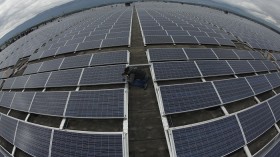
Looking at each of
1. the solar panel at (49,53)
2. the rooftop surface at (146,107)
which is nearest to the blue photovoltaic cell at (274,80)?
the rooftop surface at (146,107)

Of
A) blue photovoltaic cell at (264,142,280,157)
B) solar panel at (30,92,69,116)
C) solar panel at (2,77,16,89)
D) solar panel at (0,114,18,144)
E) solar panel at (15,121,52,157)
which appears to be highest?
solar panel at (2,77,16,89)

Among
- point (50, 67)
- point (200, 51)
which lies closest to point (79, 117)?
point (50, 67)

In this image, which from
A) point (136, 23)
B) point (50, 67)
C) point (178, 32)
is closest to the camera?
point (50, 67)

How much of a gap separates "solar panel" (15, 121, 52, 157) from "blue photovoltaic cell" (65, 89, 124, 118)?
2.17 metres

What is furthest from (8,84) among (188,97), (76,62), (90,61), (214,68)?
(214,68)

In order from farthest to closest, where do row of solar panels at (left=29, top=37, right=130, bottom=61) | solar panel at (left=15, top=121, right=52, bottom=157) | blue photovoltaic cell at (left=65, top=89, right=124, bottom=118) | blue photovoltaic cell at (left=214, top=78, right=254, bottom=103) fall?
row of solar panels at (left=29, top=37, right=130, bottom=61)
blue photovoltaic cell at (left=214, top=78, right=254, bottom=103)
blue photovoltaic cell at (left=65, top=89, right=124, bottom=118)
solar panel at (left=15, top=121, right=52, bottom=157)

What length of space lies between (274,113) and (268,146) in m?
3.81

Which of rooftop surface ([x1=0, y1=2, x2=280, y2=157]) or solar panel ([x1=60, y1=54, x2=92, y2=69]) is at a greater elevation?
solar panel ([x1=60, y1=54, x2=92, y2=69])

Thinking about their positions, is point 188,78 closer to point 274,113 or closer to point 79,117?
point 274,113

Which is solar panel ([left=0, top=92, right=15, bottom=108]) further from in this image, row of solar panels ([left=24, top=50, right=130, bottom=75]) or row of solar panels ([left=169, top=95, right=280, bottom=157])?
row of solar panels ([left=169, top=95, right=280, bottom=157])

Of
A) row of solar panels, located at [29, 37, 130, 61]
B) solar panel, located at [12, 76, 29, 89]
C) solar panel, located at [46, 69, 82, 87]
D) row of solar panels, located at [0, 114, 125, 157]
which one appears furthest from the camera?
row of solar panels, located at [29, 37, 130, 61]

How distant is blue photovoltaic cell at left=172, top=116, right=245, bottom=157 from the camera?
14.1 m

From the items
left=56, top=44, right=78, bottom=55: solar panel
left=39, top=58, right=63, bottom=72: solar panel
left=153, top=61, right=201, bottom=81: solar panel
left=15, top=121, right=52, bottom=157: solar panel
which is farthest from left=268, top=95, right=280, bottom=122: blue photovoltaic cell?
left=56, top=44, right=78, bottom=55: solar panel

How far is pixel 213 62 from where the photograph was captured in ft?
78.0
